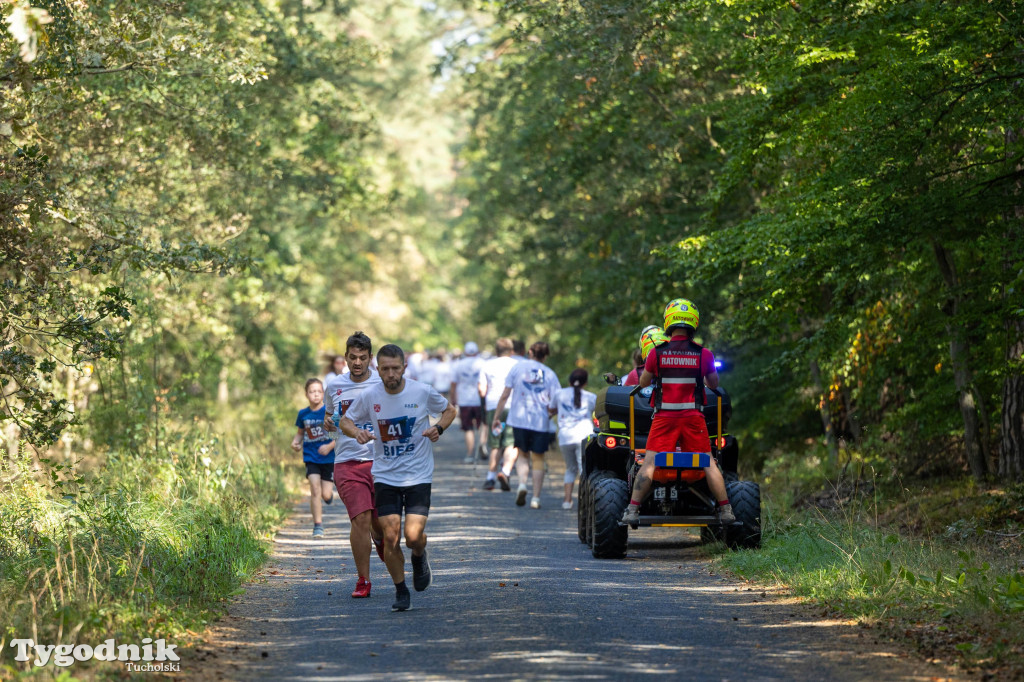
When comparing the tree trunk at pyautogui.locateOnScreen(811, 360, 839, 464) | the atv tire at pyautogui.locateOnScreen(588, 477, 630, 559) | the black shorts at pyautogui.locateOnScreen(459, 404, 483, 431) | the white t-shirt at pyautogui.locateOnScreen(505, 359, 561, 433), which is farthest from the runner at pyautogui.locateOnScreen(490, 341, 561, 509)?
the black shorts at pyautogui.locateOnScreen(459, 404, 483, 431)

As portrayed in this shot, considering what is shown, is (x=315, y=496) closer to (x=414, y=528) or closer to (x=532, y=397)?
(x=532, y=397)

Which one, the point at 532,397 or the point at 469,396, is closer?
the point at 532,397

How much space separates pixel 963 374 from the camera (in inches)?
600

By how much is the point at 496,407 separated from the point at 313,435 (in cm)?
532

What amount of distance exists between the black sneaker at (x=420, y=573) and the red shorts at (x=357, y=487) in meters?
0.49

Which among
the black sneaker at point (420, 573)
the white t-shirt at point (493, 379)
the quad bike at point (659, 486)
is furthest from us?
the white t-shirt at point (493, 379)

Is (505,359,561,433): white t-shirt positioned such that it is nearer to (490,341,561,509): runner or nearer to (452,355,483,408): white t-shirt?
(490,341,561,509): runner

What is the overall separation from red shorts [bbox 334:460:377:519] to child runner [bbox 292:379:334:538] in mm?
4271

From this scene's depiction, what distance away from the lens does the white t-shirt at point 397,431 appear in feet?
31.3

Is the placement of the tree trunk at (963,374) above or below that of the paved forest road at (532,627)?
above

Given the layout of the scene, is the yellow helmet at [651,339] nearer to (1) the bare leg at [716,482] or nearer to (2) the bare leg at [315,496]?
(1) the bare leg at [716,482]

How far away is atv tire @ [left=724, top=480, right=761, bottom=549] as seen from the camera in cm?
1192

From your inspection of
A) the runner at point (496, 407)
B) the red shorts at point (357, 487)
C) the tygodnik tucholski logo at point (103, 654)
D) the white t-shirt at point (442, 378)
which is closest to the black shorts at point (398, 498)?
the red shorts at point (357, 487)

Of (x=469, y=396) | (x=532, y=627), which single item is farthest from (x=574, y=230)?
(x=532, y=627)
